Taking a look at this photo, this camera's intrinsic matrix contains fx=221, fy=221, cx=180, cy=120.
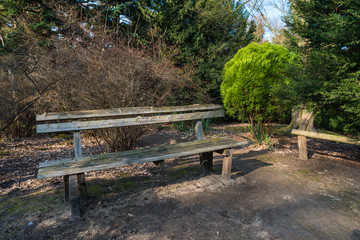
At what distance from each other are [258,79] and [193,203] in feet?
11.9

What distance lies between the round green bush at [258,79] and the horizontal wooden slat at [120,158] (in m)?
2.31

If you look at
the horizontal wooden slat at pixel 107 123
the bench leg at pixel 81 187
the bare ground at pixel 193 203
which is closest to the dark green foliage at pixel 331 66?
the bare ground at pixel 193 203

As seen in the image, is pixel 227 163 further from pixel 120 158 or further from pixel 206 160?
pixel 120 158

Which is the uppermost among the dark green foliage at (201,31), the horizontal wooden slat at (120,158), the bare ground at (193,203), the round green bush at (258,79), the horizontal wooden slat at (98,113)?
the dark green foliage at (201,31)

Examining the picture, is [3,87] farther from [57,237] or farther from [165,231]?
[165,231]

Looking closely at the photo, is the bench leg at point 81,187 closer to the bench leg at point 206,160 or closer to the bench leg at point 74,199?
the bench leg at point 74,199

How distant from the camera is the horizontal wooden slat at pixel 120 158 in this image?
232cm

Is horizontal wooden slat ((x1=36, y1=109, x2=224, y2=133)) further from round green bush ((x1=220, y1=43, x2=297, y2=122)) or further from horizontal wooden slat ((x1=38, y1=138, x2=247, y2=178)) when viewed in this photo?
round green bush ((x1=220, y1=43, x2=297, y2=122))

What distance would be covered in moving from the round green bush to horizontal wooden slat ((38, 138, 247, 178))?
2.31 m

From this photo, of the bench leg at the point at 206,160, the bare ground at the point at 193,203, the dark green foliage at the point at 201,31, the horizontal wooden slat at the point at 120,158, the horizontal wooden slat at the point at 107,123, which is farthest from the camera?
the dark green foliage at the point at 201,31

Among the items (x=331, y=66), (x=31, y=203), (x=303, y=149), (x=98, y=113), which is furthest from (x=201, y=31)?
(x=31, y=203)

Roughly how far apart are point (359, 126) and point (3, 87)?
7746mm

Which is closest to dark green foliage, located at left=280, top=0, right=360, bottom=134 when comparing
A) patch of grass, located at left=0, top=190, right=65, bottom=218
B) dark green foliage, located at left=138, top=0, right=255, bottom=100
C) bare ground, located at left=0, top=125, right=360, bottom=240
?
bare ground, located at left=0, top=125, right=360, bottom=240

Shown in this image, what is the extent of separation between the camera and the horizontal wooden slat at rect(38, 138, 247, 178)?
7.60 ft
